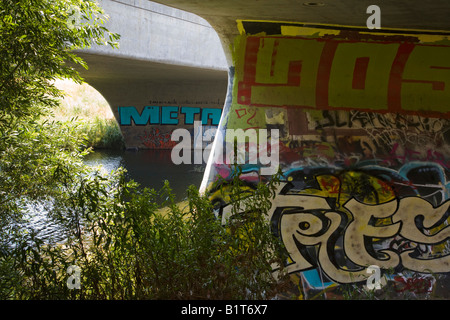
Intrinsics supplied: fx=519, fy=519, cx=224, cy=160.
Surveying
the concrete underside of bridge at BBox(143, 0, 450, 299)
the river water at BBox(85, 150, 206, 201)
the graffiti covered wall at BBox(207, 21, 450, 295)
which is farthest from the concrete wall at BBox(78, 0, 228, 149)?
the graffiti covered wall at BBox(207, 21, 450, 295)

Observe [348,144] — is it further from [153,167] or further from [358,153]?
[153,167]

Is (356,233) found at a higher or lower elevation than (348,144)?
lower

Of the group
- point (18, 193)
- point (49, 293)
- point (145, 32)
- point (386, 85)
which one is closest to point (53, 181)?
point (18, 193)

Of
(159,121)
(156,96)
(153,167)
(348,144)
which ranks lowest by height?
(348,144)

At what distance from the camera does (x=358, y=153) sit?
6836 millimetres

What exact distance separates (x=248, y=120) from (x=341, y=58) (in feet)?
4.78

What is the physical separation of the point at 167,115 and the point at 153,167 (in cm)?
481

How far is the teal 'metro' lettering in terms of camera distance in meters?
23.1

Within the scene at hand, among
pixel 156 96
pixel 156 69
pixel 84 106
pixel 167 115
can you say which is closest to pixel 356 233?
pixel 156 69

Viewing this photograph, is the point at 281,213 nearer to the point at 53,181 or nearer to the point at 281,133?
the point at 281,133

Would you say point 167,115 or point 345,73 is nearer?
point 345,73

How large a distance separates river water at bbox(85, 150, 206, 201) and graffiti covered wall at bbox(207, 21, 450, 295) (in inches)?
279

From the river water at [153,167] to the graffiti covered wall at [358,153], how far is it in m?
7.10

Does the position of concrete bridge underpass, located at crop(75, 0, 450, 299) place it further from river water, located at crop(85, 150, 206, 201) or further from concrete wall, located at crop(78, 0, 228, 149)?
river water, located at crop(85, 150, 206, 201)
